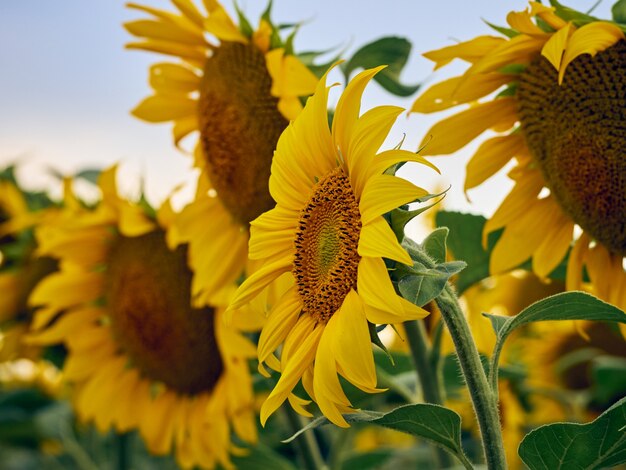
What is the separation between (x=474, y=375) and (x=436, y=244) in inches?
5.4

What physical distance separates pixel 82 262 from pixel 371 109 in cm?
143

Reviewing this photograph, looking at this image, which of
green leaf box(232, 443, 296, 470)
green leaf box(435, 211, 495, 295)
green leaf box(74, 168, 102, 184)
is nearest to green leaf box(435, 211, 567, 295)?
green leaf box(435, 211, 495, 295)

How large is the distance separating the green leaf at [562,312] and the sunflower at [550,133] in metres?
0.35

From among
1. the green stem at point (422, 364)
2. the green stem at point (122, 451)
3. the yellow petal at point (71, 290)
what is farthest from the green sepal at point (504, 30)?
the green stem at point (122, 451)

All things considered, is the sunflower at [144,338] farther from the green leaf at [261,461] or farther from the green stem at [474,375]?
the green stem at [474,375]

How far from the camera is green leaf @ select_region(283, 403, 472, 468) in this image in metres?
0.80

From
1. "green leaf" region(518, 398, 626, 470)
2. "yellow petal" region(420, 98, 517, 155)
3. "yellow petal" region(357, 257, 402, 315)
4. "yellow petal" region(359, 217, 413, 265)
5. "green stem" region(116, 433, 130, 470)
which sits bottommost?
"green stem" region(116, 433, 130, 470)

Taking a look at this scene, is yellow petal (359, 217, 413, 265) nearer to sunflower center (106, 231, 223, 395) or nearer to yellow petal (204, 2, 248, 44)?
yellow petal (204, 2, 248, 44)

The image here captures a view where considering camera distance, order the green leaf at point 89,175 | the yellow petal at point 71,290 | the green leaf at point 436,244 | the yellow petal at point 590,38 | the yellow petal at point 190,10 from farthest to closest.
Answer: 1. the green leaf at point 89,175
2. the yellow petal at point 71,290
3. the yellow petal at point 190,10
4. the yellow petal at point 590,38
5. the green leaf at point 436,244

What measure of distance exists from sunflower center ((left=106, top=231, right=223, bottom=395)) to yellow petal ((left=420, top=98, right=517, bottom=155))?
754 mm

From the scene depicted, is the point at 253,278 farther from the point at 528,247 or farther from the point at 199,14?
the point at 199,14

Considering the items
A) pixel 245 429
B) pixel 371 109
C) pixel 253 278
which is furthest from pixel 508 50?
pixel 245 429

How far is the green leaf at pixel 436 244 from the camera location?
0.86 m

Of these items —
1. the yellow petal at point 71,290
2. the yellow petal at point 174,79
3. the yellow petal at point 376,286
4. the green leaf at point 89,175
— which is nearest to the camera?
the yellow petal at point 376,286
